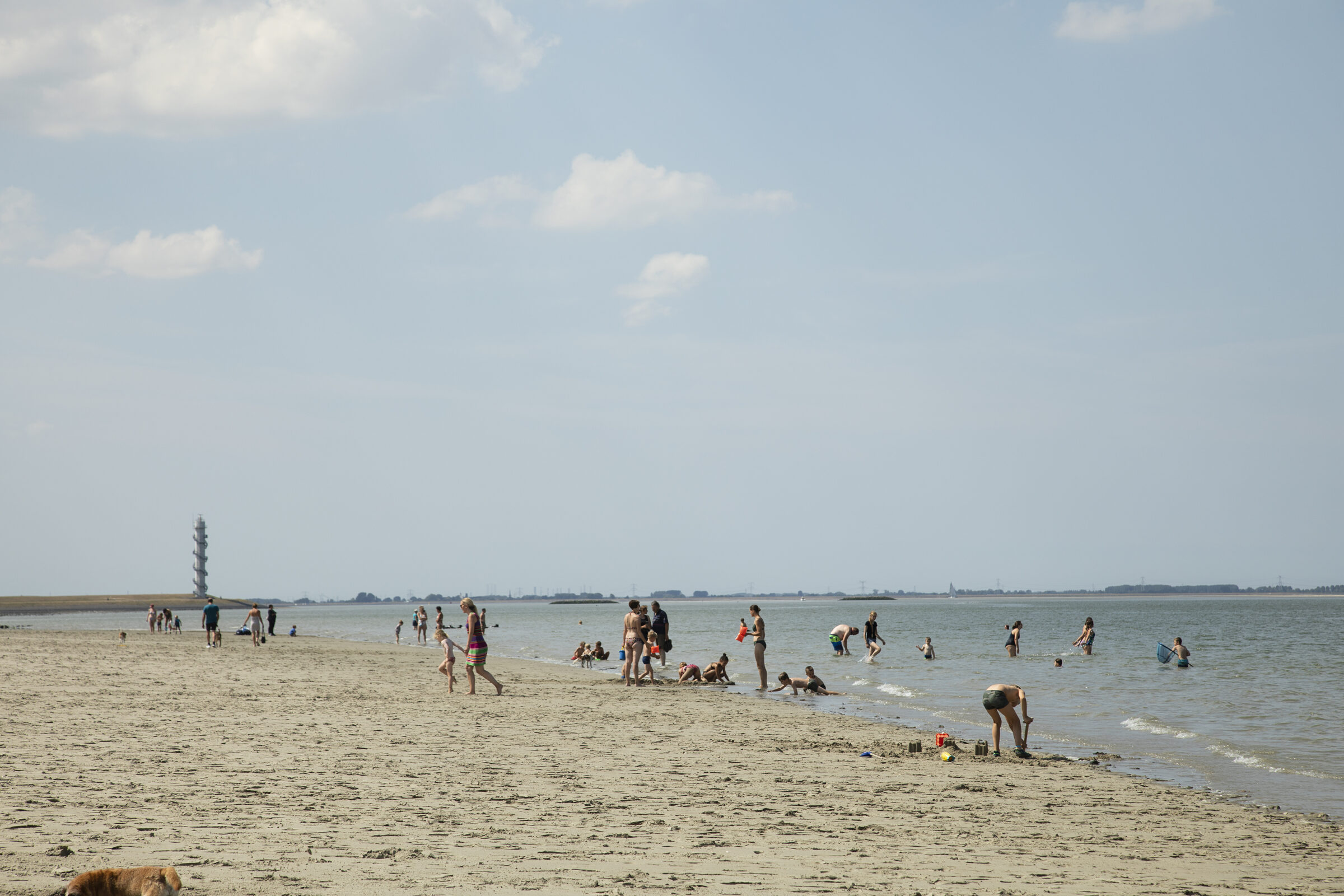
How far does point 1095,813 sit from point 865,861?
11.4ft

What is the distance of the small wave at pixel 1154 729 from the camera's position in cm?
1545

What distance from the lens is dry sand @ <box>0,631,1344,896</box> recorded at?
6.01m

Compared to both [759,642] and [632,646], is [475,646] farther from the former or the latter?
[759,642]

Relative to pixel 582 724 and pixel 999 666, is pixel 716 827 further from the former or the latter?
pixel 999 666

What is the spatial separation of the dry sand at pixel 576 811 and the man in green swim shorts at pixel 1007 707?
366 mm

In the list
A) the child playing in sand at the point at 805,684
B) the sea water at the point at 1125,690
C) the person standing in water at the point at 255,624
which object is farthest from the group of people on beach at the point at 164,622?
the child playing in sand at the point at 805,684

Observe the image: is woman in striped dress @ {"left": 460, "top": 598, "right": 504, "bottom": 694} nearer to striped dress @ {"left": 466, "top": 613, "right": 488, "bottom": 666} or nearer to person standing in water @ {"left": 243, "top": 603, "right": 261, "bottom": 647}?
striped dress @ {"left": 466, "top": 613, "right": 488, "bottom": 666}

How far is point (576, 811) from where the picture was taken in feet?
25.8

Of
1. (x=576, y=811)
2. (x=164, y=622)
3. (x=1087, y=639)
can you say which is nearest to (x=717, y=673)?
(x=576, y=811)

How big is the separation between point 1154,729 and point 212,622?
95.8 ft

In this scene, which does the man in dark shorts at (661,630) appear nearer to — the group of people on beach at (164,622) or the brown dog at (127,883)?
the brown dog at (127,883)

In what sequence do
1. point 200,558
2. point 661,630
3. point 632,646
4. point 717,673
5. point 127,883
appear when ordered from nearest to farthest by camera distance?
point 127,883, point 632,646, point 661,630, point 717,673, point 200,558

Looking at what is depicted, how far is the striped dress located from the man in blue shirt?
56.4 ft

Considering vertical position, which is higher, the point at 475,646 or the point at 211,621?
the point at 475,646
